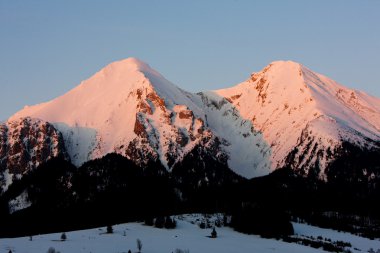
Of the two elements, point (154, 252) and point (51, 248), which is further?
point (154, 252)

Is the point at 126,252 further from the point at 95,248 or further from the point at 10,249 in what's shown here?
the point at 10,249

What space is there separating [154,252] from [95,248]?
16.1 meters

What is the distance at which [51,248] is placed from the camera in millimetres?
183250

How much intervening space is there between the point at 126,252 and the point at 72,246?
16.0 meters

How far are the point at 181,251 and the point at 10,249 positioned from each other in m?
45.8

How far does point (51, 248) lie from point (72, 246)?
48.2 ft

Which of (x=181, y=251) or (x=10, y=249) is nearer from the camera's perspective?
(x=10, y=249)

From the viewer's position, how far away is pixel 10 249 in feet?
600

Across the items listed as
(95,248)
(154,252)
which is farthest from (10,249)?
(154,252)

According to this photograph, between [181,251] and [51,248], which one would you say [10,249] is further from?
[181,251]

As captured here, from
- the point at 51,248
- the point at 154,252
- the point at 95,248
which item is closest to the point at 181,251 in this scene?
the point at 154,252

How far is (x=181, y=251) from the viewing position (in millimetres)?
197625

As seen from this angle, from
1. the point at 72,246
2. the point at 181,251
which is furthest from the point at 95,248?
the point at 181,251

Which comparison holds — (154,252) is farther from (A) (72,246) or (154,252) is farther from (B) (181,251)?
(A) (72,246)
